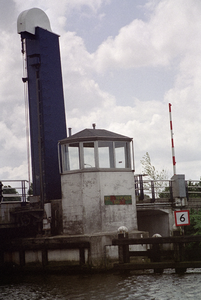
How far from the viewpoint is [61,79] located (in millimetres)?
26875

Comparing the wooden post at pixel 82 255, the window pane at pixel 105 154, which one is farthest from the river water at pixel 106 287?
the window pane at pixel 105 154

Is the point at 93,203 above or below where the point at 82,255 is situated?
above

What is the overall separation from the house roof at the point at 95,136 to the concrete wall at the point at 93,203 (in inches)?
65.3

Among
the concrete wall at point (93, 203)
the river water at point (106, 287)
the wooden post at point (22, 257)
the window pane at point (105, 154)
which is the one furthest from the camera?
the wooden post at point (22, 257)

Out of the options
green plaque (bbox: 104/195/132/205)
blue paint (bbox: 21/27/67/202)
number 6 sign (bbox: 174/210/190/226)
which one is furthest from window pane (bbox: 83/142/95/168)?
number 6 sign (bbox: 174/210/190/226)

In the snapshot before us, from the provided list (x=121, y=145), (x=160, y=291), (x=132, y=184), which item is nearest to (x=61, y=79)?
(x=121, y=145)

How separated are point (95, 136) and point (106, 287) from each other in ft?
26.3

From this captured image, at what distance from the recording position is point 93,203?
22766 mm

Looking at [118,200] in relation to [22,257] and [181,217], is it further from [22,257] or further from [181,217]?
[22,257]

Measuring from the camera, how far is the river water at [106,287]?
1550cm

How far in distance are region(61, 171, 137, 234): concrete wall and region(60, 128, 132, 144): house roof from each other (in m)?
1.66

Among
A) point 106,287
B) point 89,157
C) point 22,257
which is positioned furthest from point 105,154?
point 106,287

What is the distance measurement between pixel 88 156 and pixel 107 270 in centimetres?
544

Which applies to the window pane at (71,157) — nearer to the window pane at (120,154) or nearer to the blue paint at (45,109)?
the blue paint at (45,109)
